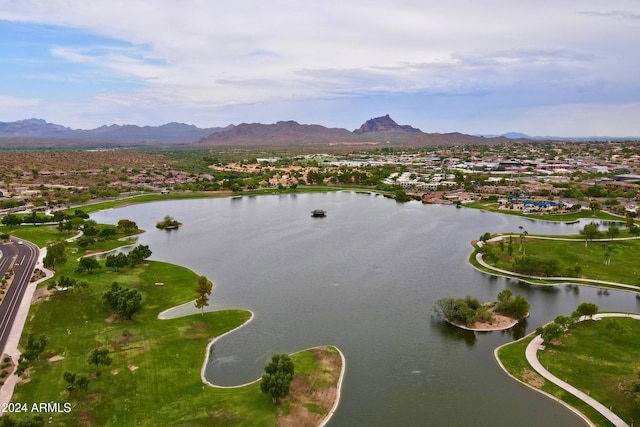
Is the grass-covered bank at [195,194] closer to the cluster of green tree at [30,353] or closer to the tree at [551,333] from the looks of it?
the cluster of green tree at [30,353]

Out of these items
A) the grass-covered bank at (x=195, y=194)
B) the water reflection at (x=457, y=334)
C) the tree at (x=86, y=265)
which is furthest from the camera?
the grass-covered bank at (x=195, y=194)

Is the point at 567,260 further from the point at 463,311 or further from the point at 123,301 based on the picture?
the point at 123,301

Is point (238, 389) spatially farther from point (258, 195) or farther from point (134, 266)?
point (258, 195)

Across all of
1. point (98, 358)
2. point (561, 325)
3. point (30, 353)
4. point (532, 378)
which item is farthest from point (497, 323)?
point (30, 353)

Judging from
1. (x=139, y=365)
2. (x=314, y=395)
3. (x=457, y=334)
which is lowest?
(x=314, y=395)

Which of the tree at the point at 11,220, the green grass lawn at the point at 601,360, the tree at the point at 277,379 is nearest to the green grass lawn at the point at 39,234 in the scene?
the tree at the point at 11,220

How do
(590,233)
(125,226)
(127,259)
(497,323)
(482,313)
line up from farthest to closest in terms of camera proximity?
(125,226) → (590,233) → (127,259) → (482,313) → (497,323)

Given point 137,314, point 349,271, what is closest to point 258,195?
point 349,271
